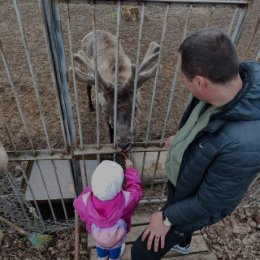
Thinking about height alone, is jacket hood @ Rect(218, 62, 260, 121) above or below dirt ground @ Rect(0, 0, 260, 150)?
above

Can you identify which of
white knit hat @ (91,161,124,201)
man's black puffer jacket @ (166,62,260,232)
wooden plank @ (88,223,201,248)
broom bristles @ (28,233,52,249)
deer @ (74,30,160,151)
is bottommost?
broom bristles @ (28,233,52,249)

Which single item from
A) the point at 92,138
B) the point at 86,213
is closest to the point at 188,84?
the point at 86,213

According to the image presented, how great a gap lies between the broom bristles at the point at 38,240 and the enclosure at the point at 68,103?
13cm

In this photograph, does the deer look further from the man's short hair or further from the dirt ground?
the man's short hair

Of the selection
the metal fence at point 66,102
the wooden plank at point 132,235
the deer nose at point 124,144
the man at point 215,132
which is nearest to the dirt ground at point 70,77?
the metal fence at point 66,102

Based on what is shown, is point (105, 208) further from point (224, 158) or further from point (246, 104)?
point (246, 104)

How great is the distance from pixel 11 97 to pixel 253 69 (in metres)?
4.36

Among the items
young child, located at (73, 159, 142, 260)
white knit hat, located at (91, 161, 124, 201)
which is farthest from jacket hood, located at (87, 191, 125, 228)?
white knit hat, located at (91, 161, 124, 201)

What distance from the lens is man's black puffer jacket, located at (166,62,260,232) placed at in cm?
165

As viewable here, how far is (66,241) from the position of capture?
344 cm

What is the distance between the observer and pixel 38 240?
3.26 m

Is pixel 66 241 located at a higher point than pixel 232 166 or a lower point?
lower

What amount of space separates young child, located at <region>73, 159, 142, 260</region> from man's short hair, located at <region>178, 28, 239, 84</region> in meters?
0.88

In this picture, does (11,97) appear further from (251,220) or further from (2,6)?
(251,220)
